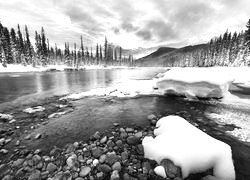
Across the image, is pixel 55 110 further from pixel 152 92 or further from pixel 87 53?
pixel 87 53

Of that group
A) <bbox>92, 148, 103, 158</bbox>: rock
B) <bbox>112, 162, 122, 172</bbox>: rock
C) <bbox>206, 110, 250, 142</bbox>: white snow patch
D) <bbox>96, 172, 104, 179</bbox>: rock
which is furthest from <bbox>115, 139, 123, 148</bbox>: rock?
<bbox>206, 110, 250, 142</bbox>: white snow patch

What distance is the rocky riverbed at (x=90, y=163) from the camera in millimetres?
3725

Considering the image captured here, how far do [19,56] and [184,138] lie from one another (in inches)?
2942

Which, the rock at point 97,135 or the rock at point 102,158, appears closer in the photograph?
the rock at point 102,158

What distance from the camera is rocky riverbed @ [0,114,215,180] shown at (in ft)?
12.2

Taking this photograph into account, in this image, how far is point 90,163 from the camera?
4219 millimetres

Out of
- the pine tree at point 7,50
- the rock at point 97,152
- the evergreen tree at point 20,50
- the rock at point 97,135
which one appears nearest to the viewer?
the rock at point 97,152

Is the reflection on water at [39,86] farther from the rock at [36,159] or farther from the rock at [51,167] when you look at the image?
the rock at [51,167]

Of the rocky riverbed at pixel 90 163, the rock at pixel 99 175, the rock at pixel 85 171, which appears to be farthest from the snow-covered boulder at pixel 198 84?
the rock at pixel 85 171

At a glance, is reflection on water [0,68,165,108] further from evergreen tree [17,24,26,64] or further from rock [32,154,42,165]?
evergreen tree [17,24,26,64]

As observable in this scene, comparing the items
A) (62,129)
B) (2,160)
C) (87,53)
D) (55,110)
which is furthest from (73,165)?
(87,53)

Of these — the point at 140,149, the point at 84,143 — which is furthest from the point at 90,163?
the point at 140,149

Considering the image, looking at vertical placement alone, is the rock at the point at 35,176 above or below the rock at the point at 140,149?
below

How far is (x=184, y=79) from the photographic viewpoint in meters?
11.8
